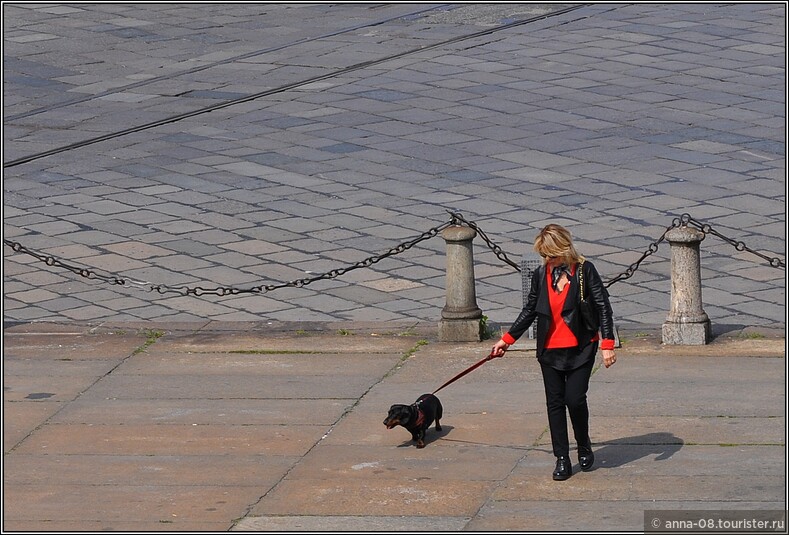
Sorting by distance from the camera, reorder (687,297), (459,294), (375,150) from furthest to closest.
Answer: (375,150) < (459,294) < (687,297)

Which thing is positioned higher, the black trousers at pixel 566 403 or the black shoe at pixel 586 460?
the black trousers at pixel 566 403

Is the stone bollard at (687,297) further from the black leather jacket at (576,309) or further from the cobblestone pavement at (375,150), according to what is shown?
the black leather jacket at (576,309)

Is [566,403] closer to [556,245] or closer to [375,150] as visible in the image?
[556,245]

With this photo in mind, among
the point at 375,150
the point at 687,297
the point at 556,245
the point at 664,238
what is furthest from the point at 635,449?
the point at 375,150

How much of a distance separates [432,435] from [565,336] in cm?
124

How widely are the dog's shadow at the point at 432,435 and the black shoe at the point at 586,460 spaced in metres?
0.96

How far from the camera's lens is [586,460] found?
276 inches

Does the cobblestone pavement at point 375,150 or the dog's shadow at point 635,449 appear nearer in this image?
the dog's shadow at point 635,449

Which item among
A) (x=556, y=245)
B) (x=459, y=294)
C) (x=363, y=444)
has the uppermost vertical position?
(x=556, y=245)

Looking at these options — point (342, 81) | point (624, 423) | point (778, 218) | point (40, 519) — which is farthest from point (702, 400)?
point (342, 81)

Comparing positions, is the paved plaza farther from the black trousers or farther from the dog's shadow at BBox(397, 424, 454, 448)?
the black trousers

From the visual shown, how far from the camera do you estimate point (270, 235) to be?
506 inches

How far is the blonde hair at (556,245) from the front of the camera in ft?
22.4

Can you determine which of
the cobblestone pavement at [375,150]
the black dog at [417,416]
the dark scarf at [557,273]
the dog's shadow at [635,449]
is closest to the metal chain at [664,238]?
the cobblestone pavement at [375,150]
